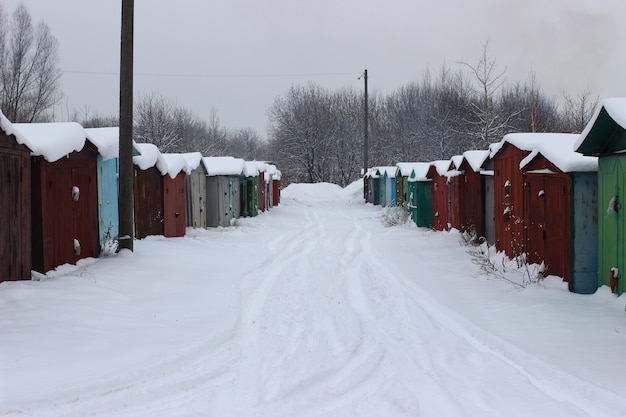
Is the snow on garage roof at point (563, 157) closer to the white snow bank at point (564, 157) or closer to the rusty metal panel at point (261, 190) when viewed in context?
the white snow bank at point (564, 157)

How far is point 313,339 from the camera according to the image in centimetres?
673

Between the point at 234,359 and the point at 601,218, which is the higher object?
the point at 601,218

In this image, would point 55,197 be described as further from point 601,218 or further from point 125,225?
point 601,218

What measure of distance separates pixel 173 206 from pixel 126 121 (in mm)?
6163

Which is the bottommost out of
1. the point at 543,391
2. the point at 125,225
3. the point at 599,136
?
the point at 543,391

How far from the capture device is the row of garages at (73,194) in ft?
27.9

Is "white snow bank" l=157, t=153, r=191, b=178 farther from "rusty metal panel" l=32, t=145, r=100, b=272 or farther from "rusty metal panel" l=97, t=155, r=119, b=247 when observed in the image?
"rusty metal panel" l=32, t=145, r=100, b=272

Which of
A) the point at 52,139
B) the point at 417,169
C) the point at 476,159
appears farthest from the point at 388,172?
the point at 52,139

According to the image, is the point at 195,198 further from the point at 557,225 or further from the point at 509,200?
the point at 557,225

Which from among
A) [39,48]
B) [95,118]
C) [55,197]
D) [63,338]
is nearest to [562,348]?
[63,338]

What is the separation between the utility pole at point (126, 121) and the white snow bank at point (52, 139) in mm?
958

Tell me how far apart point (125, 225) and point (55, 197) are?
2164 millimetres

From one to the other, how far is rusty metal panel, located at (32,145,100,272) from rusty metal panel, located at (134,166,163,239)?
400 cm

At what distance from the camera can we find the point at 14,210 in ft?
28.0
